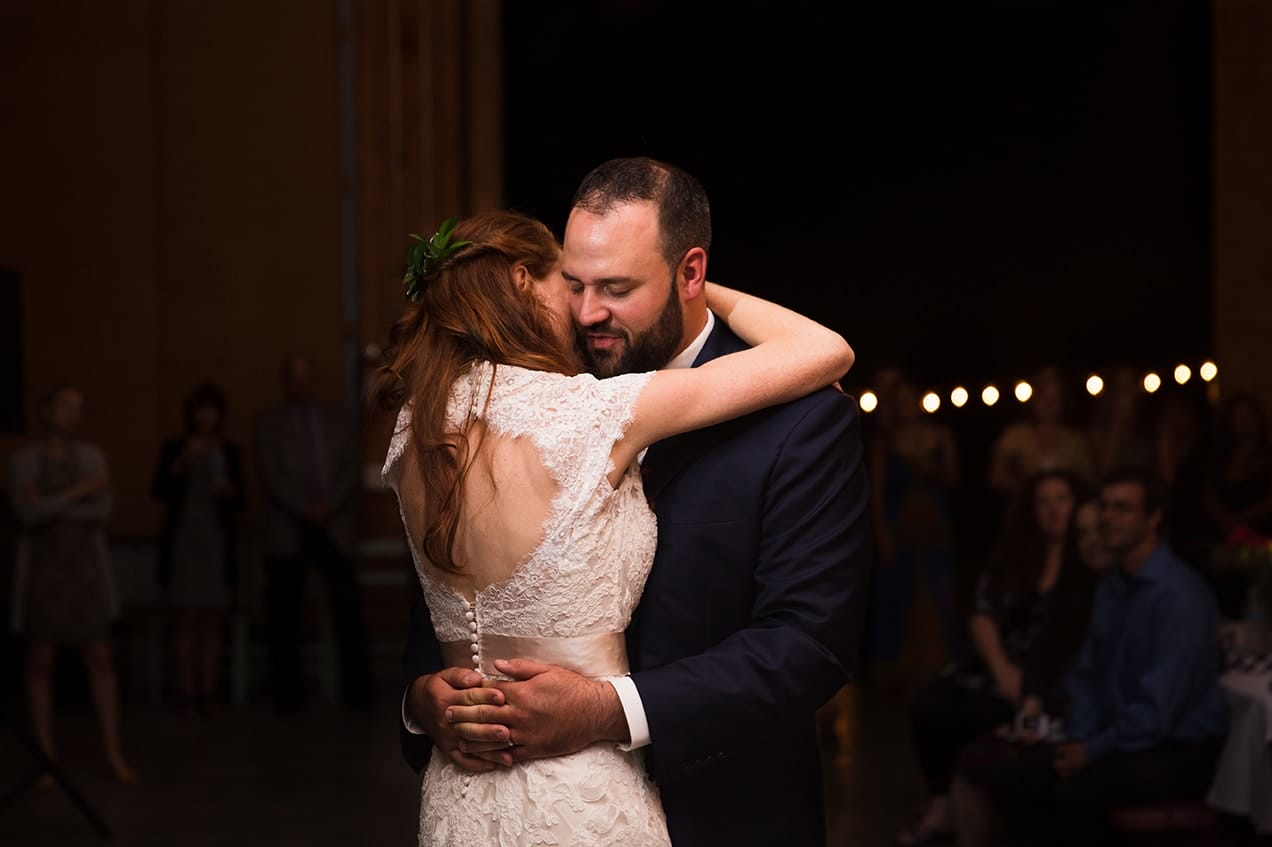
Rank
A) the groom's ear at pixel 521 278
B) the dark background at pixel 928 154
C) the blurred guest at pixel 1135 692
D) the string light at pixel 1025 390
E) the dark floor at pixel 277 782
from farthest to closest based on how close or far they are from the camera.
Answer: the dark background at pixel 928 154 → the string light at pixel 1025 390 → the dark floor at pixel 277 782 → the blurred guest at pixel 1135 692 → the groom's ear at pixel 521 278

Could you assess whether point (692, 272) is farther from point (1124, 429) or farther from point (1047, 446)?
point (1124, 429)

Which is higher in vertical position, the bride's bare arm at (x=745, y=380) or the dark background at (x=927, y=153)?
the dark background at (x=927, y=153)

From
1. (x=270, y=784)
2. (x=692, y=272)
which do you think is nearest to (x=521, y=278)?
(x=692, y=272)

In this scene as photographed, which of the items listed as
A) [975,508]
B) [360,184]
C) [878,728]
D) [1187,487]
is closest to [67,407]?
[360,184]

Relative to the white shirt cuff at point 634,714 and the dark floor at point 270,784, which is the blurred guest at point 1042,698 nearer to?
the dark floor at point 270,784

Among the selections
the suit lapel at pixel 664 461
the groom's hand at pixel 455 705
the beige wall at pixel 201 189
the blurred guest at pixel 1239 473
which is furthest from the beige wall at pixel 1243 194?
the groom's hand at pixel 455 705

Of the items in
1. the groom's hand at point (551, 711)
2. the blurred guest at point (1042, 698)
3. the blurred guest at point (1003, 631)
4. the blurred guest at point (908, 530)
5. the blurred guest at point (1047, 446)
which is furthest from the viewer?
the blurred guest at point (908, 530)

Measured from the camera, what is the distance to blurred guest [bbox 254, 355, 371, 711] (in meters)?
7.76

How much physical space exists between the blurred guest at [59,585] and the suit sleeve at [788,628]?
464 cm

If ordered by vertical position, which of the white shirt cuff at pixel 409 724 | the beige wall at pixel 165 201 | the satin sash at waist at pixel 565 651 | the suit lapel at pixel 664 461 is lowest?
the white shirt cuff at pixel 409 724

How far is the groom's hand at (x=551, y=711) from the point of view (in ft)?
6.27

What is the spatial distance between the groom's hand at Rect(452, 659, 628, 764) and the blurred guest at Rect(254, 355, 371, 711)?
5989mm

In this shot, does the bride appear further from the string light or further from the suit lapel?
the string light

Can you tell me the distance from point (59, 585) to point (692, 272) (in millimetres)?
4612
